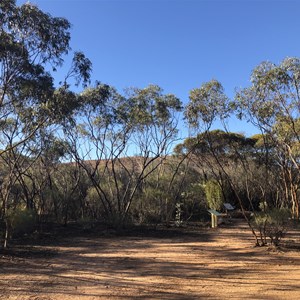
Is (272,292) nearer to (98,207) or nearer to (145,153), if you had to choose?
(145,153)

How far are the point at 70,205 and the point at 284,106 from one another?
43.4 ft

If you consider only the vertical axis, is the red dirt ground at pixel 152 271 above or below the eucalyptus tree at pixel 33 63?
below

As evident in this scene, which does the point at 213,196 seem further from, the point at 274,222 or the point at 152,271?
the point at 152,271

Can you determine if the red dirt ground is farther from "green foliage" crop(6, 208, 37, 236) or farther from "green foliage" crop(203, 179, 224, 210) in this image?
"green foliage" crop(203, 179, 224, 210)

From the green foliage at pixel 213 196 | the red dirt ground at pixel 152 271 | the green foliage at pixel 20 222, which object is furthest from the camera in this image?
the green foliage at pixel 213 196

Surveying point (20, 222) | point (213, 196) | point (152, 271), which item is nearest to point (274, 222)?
point (152, 271)

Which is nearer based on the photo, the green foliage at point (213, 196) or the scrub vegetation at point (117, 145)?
the scrub vegetation at point (117, 145)

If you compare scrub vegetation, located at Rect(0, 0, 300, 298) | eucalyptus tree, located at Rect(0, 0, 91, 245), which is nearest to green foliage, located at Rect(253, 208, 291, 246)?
scrub vegetation, located at Rect(0, 0, 300, 298)

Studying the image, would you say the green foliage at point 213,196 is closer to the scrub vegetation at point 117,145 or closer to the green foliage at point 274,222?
the scrub vegetation at point 117,145

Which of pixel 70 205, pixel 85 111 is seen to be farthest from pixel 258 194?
pixel 85 111

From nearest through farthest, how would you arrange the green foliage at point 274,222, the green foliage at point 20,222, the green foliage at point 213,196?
1. the green foliage at point 274,222
2. the green foliage at point 20,222
3. the green foliage at point 213,196

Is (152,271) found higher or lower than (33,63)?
lower

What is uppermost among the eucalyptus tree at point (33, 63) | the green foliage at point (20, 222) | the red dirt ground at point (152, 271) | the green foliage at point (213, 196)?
the eucalyptus tree at point (33, 63)

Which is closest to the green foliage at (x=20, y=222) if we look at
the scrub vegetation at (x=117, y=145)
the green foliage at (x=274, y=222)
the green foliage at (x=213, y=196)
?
the scrub vegetation at (x=117, y=145)
